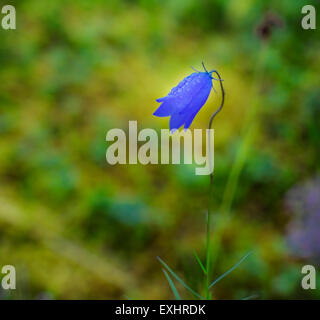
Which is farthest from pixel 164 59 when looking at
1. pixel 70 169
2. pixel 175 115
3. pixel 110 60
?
pixel 175 115

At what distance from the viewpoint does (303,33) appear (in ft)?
10.0

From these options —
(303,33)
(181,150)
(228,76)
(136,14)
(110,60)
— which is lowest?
(181,150)

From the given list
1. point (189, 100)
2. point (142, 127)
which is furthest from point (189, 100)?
point (142, 127)

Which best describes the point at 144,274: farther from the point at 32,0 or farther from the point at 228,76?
the point at 32,0

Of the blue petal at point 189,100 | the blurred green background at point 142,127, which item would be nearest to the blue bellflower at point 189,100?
the blue petal at point 189,100

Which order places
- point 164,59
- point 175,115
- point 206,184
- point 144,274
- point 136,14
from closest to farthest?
point 175,115 → point 144,274 → point 206,184 → point 164,59 → point 136,14

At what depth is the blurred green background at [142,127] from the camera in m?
1.79

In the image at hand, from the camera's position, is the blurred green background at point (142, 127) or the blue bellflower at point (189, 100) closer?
the blue bellflower at point (189, 100)

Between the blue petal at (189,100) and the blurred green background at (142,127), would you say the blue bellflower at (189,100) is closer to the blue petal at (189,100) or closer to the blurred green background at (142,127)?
the blue petal at (189,100)

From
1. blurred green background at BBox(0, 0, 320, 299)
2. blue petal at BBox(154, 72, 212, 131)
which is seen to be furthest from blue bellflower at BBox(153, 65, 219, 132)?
blurred green background at BBox(0, 0, 320, 299)

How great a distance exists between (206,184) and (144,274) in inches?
22.9

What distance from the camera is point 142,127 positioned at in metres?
2.45
